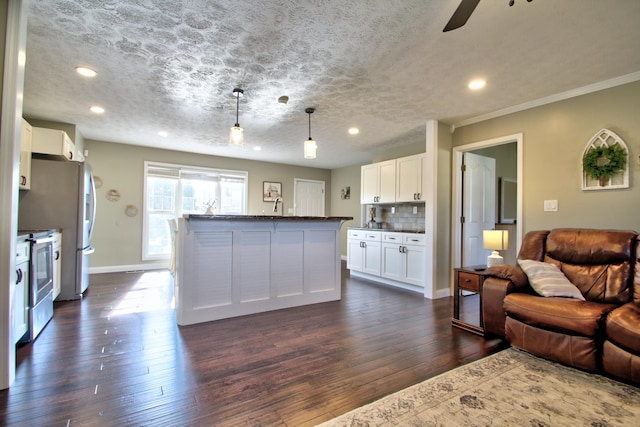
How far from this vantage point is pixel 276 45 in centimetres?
246

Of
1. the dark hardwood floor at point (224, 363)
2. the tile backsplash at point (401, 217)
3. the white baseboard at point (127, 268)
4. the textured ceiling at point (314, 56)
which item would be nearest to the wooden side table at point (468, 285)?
the dark hardwood floor at point (224, 363)

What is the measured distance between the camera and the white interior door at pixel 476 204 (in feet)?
14.7

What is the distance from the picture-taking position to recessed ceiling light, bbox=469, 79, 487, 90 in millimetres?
3041

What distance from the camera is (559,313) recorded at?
2.19 meters

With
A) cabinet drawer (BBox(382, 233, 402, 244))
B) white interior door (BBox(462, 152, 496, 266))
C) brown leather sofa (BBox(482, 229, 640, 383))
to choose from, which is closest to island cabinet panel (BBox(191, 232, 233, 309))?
brown leather sofa (BBox(482, 229, 640, 383))

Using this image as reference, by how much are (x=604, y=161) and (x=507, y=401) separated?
2626mm

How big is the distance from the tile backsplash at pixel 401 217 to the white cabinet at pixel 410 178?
58 cm

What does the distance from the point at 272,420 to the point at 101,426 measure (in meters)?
0.85

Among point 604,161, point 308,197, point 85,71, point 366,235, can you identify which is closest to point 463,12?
point 604,161

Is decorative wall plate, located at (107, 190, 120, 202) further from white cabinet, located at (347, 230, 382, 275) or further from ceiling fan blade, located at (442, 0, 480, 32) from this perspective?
ceiling fan blade, located at (442, 0, 480, 32)

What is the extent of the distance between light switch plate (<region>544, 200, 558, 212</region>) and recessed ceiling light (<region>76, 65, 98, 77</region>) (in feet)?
16.1

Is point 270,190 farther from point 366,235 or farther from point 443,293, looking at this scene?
point 443,293

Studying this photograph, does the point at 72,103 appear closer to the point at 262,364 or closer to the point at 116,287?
the point at 116,287

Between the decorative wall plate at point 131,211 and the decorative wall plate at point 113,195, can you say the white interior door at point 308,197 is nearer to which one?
the decorative wall plate at point 131,211
